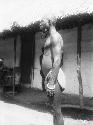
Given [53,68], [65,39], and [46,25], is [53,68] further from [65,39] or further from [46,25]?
[65,39]

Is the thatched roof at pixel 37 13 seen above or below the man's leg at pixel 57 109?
above

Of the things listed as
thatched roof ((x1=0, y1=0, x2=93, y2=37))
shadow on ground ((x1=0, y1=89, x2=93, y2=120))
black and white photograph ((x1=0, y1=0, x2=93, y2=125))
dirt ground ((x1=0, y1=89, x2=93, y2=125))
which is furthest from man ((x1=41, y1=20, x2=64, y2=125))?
shadow on ground ((x1=0, y1=89, x2=93, y2=120))

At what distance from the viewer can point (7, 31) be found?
13.8m

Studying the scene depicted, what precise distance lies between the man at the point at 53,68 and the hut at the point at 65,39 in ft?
5.10

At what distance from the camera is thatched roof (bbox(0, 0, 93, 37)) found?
9.20m

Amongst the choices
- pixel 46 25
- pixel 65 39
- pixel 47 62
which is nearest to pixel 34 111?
pixel 65 39

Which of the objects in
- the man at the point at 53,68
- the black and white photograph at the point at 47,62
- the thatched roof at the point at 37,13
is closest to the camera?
the man at the point at 53,68

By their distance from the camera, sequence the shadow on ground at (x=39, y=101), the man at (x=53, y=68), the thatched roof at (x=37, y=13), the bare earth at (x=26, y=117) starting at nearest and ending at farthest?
the man at (x=53, y=68), the bare earth at (x=26, y=117), the shadow on ground at (x=39, y=101), the thatched roof at (x=37, y=13)


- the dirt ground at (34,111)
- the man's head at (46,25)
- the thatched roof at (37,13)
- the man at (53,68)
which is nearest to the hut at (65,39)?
the thatched roof at (37,13)

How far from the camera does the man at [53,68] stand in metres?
5.12

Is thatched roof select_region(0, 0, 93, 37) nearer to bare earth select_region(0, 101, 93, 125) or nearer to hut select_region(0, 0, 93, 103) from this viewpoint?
hut select_region(0, 0, 93, 103)

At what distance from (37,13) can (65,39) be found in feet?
5.60

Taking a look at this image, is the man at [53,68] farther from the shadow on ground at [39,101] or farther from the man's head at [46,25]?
the shadow on ground at [39,101]

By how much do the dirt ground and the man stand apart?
259cm
